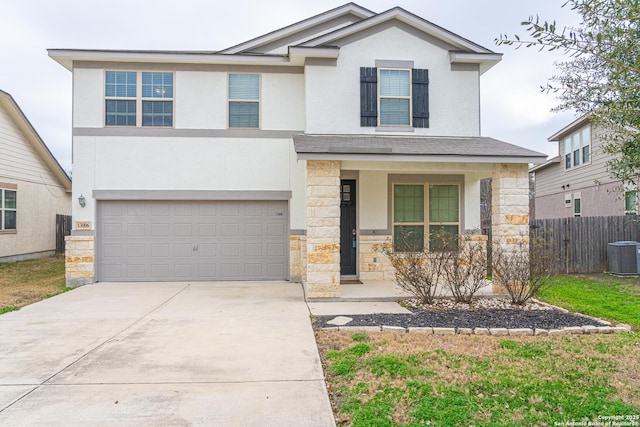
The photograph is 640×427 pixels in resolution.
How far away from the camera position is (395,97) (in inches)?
427

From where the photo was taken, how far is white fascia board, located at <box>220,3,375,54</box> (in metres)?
11.7

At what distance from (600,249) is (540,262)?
6.56 m

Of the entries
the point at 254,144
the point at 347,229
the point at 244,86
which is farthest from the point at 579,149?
the point at 244,86

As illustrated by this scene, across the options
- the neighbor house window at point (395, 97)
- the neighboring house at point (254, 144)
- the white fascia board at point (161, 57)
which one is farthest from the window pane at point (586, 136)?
the white fascia board at point (161, 57)

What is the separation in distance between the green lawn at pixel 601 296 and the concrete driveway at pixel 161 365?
199 inches

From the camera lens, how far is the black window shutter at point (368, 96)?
10.7 meters

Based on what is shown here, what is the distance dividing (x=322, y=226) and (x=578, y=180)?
1626cm

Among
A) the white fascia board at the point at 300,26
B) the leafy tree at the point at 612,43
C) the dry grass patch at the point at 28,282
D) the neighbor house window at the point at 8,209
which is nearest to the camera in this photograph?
the leafy tree at the point at 612,43

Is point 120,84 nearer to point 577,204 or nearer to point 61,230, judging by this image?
point 61,230

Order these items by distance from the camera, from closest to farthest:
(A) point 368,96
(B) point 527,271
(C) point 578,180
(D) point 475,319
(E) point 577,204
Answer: (D) point 475,319, (B) point 527,271, (A) point 368,96, (C) point 578,180, (E) point 577,204

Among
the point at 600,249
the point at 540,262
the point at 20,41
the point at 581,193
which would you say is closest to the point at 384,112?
the point at 540,262

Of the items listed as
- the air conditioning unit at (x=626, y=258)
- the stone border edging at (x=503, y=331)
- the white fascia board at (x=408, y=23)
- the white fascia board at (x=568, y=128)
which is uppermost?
the white fascia board at (x=408, y=23)

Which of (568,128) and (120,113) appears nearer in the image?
(120,113)

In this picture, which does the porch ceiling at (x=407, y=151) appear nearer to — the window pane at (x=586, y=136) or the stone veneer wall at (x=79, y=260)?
the stone veneer wall at (x=79, y=260)
